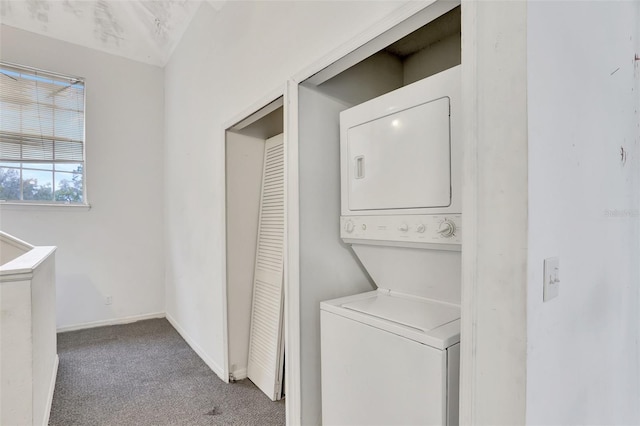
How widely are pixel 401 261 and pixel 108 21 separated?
393 cm

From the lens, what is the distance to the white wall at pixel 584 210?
2.80 ft

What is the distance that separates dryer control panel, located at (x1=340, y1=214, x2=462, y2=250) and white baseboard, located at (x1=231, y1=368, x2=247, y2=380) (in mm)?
1545

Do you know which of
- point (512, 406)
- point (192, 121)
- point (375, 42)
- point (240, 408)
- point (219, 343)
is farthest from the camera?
point (192, 121)

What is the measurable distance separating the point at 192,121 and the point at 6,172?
6.55ft

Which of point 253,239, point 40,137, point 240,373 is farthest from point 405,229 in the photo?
point 40,137

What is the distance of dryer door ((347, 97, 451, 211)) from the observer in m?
1.24

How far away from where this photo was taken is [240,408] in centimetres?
217

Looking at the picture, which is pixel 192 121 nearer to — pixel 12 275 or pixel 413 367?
pixel 12 275

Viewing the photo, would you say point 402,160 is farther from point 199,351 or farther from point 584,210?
point 199,351

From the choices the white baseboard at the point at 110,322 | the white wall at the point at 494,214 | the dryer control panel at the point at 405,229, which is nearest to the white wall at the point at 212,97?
the white baseboard at the point at 110,322

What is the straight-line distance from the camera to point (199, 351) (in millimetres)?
3006

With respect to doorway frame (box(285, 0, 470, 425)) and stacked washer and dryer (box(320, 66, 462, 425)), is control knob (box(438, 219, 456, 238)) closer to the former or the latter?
stacked washer and dryer (box(320, 66, 462, 425))

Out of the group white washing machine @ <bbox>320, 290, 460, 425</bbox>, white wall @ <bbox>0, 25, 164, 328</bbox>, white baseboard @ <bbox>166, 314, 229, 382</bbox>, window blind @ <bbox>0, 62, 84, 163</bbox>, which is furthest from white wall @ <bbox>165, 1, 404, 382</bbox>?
white washing machine @ <bbox>320, 290, 460, 425</bbox>

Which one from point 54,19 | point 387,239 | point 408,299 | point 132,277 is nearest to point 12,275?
point 387,239
